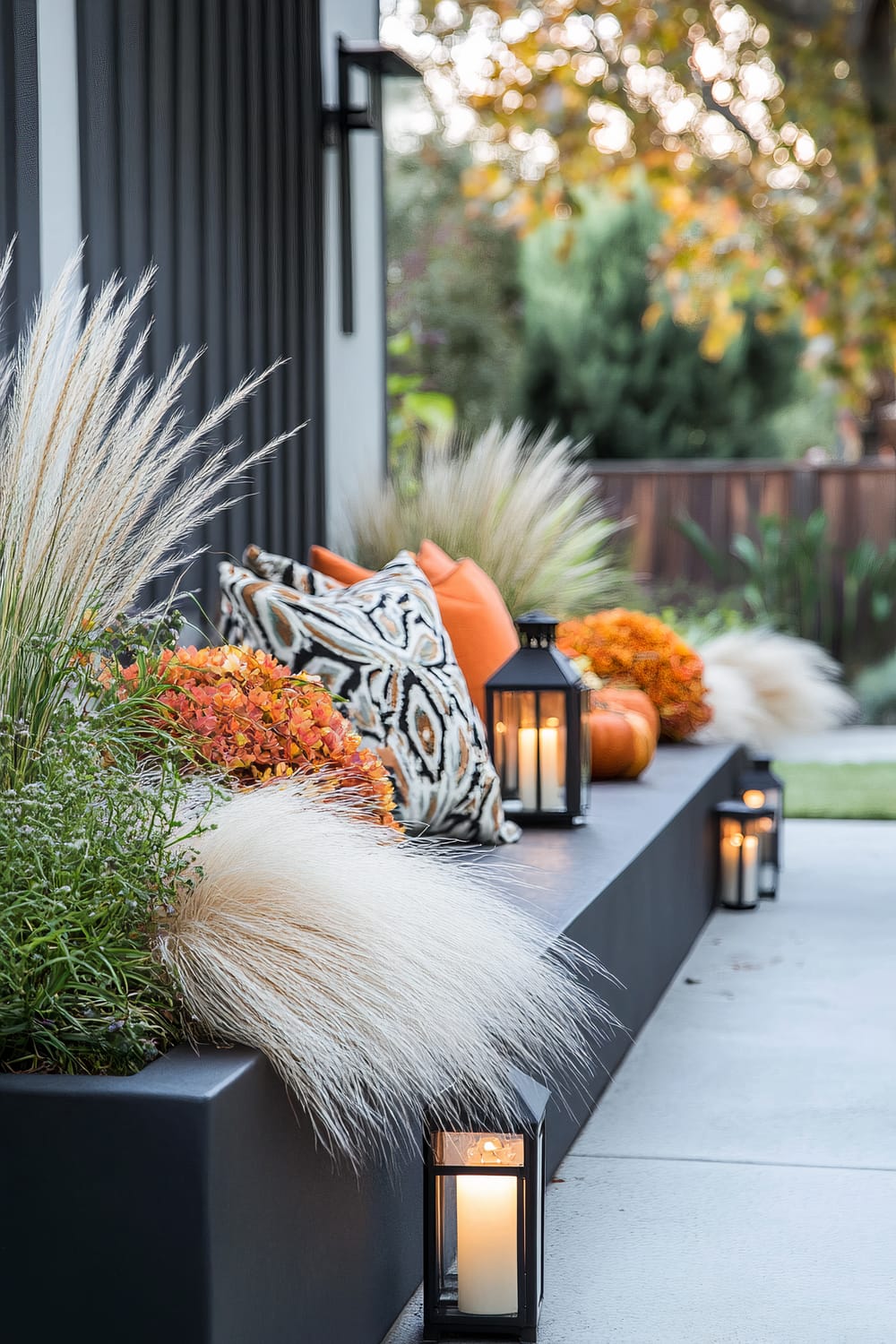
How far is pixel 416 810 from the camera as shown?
2.33 metres

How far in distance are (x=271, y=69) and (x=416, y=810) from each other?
2.32m

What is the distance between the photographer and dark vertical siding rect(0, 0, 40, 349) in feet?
8.09

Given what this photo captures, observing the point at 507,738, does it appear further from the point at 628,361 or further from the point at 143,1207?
the point at 628,361

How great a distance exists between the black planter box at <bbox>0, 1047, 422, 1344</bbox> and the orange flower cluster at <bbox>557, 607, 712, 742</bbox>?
2777 mm

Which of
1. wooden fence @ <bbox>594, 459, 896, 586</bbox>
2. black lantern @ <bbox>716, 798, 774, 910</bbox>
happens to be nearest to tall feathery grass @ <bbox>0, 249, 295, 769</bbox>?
black lantern @ <bbox>716, 798, 774, 910</bbox>

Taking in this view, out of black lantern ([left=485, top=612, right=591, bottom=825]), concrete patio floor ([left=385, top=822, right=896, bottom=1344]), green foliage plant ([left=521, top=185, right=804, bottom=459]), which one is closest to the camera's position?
concrete patio floor ([left=385, top=822, right=896, bottom=1344])

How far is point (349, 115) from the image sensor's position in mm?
4211

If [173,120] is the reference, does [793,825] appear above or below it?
below

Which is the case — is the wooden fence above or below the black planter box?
above

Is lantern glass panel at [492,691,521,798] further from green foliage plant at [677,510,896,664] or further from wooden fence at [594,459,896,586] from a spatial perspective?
wooden fence at [594,459,896,586]

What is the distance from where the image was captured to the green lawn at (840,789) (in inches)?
195

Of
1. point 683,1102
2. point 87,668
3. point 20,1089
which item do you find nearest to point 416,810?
point 683,1102

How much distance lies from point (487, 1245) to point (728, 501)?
747 centimetres

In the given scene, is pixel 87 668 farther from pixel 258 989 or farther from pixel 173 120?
pixel 173 120
